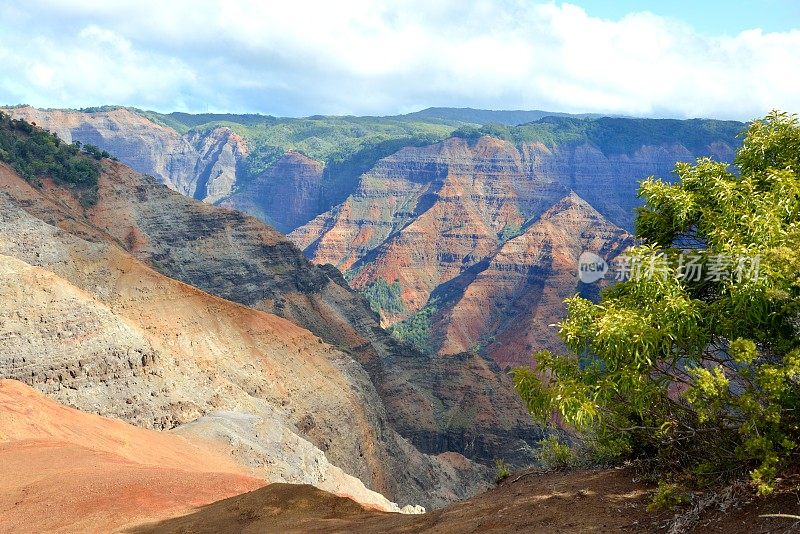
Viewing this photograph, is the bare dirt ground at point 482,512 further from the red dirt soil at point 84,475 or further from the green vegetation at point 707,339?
the red dirt soil at point 84,475

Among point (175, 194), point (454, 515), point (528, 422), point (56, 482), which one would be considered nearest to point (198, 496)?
point (56, 482)

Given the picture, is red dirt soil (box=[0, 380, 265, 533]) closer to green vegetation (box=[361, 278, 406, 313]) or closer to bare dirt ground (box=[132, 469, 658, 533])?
bare dirt ground (box=[132, 469, 658, 533])

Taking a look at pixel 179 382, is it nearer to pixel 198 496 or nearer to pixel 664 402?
pixel 198 496

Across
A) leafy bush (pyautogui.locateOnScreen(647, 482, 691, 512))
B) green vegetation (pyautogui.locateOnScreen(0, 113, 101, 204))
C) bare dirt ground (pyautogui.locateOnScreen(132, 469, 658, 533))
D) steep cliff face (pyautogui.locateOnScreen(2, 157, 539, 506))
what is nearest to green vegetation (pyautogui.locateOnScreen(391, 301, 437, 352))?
steep cliff face (pyautogui.locateOnScreen(2, 157, 539, 506))

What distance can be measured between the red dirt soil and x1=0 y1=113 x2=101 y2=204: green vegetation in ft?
159

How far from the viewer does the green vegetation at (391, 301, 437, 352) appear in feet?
487

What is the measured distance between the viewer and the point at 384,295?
596ft

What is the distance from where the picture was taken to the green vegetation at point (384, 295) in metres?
178

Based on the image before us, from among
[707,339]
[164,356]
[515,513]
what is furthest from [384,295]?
[707,339]

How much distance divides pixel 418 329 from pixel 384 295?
28514mm

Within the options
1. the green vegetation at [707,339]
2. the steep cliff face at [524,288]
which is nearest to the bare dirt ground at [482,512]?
the green vegetation at [707,339]

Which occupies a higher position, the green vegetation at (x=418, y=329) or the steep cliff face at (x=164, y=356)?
the steep cliff face at (x=164, y=356)

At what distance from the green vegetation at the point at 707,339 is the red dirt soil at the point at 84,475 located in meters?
11.9

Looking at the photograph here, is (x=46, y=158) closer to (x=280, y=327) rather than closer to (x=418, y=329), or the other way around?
(x=280, y=327)
